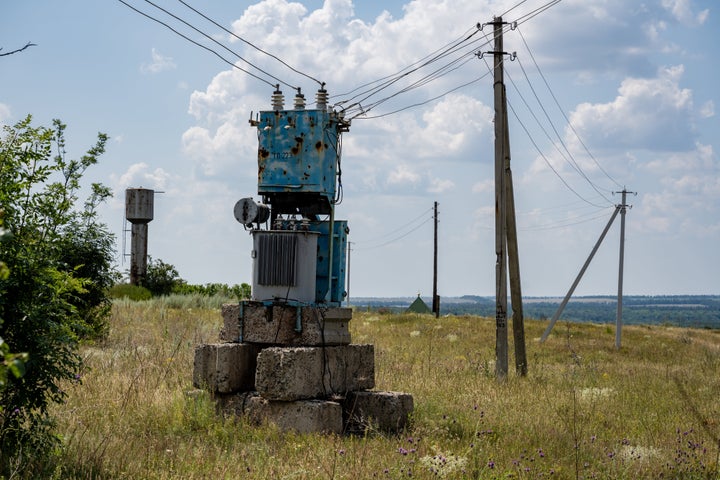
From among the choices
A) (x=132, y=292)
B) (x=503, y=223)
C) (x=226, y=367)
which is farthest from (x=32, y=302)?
(x=132, y=292)

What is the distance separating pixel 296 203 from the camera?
10.7m

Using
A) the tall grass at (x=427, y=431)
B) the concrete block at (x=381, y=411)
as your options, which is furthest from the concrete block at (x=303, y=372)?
the tall grass at (x=427, y=431)

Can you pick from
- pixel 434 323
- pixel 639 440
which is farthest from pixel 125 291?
pixel 639 440

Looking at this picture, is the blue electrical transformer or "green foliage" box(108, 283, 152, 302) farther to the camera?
"green foliage" box(108, 283, 152, 302)

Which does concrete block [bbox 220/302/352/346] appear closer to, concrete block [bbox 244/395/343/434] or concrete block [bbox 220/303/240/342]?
concrete block [bbox 220/303/240/342]

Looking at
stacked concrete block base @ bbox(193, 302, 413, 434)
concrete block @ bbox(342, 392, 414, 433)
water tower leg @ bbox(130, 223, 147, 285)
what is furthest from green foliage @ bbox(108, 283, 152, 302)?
concrete block @ bbox(342, 392, 414, 433)

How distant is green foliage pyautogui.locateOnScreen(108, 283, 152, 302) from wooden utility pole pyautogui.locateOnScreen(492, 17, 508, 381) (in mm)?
21119

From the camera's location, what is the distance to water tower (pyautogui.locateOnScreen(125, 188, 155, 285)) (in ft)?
119

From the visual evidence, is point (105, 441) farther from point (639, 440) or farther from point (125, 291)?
point (125, 291)

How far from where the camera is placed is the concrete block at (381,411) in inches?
384

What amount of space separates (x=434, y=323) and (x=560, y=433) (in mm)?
21446

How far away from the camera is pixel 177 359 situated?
12805mm

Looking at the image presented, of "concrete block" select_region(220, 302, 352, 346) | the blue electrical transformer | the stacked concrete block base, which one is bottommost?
the stacked concrete block base

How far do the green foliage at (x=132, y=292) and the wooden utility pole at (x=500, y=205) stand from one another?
21.1 metres
